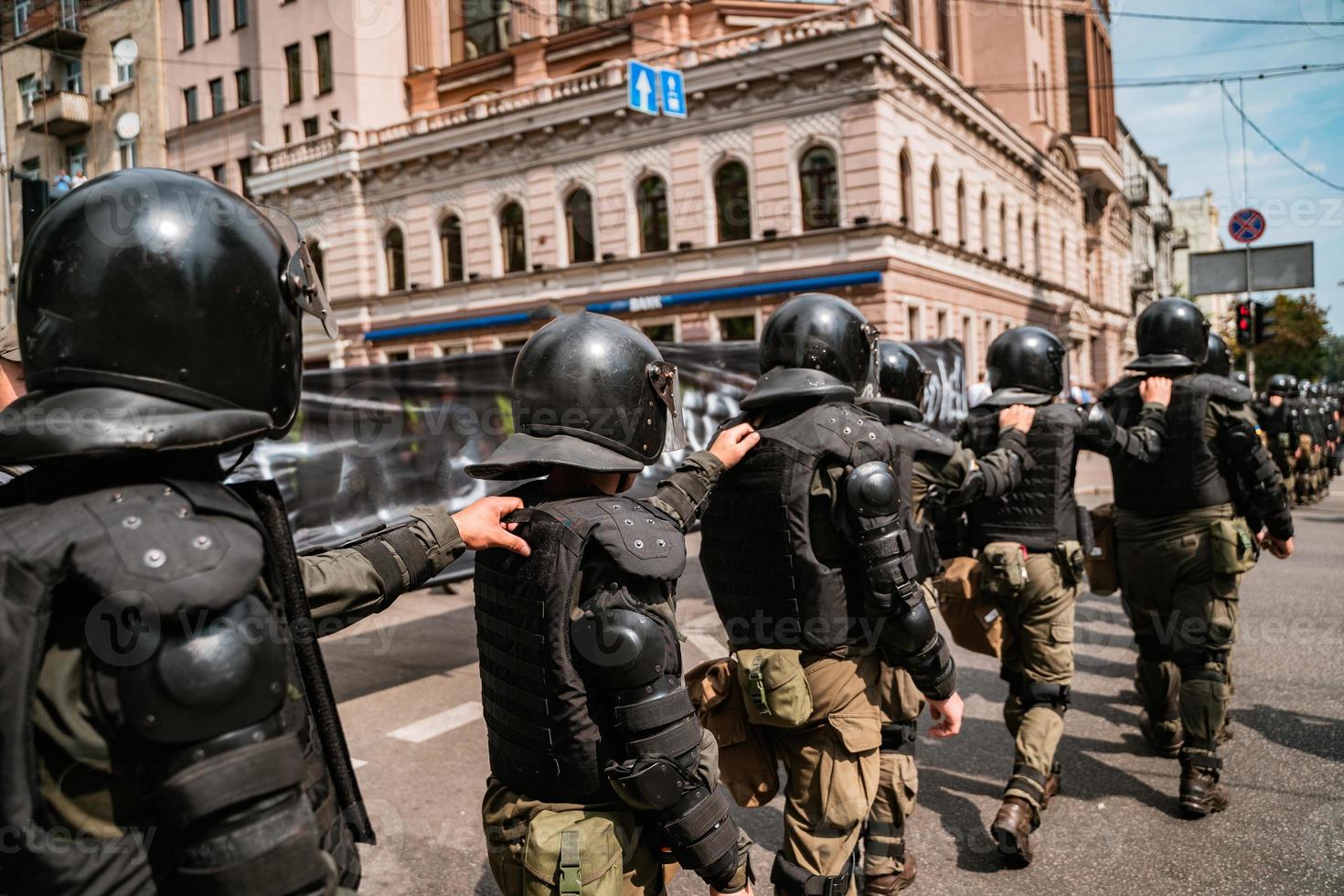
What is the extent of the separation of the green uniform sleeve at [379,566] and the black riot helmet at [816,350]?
1411mm

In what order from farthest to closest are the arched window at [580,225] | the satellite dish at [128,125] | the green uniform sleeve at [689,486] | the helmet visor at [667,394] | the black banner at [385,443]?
the arched window at [580,225]
the satellite dish at [128,125]
the black banner at [385,443]
the green uniform sleeve at [689,486]
the helmet visor at [667,394]

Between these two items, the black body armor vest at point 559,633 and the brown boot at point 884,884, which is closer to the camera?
the black body armor vest at point 559,633

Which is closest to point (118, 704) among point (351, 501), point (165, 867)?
point (165, 867)

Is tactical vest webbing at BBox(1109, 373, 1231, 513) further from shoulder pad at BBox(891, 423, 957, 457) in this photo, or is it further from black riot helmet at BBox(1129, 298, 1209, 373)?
shoulder pad at BBox(891, 423, 957, 457)

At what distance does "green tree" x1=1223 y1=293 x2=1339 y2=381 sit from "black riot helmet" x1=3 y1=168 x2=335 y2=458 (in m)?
42.5

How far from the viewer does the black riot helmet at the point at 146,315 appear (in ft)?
4.42

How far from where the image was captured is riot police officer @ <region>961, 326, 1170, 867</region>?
4016 mm

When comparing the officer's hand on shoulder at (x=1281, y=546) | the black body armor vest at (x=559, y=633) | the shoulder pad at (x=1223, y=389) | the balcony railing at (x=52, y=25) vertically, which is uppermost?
the balcony railing at (x=52, y=25)

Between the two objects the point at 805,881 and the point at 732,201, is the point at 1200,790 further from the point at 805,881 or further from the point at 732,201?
the point at 732,201

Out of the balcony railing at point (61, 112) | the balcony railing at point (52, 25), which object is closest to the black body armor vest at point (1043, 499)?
the balcony railing at point (52, 25)

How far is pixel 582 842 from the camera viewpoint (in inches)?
80.4

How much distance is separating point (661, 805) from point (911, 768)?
1.92 metres

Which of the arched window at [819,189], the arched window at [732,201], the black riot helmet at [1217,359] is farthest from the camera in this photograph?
the arched window at [732,201]

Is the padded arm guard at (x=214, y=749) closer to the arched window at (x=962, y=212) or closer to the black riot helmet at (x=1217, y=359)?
the black riot helmet at (x=1217, y=359)
